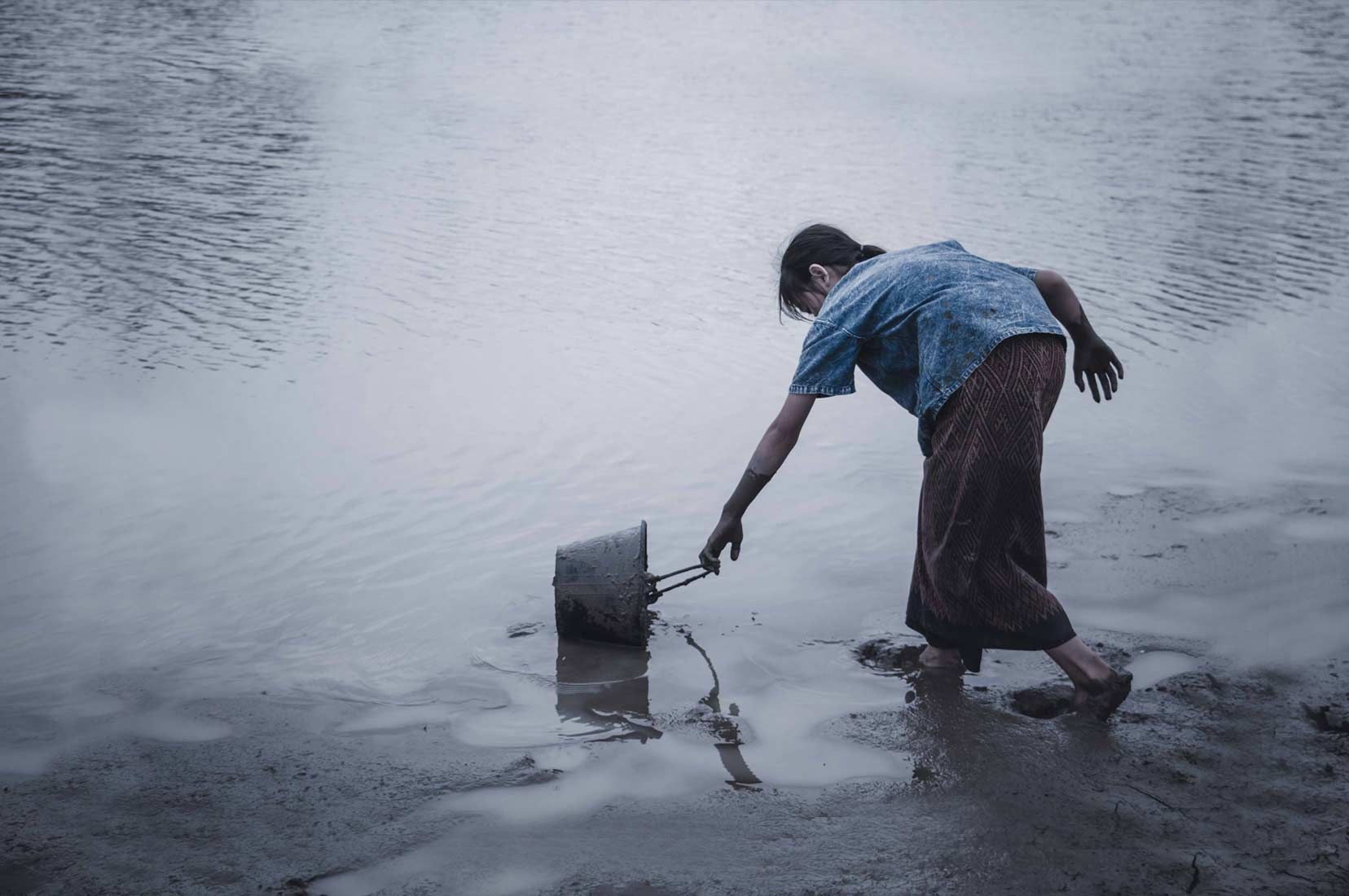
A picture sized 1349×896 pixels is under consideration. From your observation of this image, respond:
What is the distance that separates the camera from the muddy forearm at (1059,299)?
327 cm

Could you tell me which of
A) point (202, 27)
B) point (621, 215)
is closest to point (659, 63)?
point (202, 27)

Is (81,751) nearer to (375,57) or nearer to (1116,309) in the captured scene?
(1116,309)

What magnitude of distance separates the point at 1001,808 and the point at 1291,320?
290 inches

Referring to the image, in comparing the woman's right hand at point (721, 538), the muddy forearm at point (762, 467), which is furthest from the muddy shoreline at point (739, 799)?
the muddy forearm at point (762, 467)

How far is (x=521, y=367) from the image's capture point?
788 cm

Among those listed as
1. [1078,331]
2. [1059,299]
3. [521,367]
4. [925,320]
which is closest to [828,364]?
[925,320]

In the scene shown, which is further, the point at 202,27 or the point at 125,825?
the point at 202,27

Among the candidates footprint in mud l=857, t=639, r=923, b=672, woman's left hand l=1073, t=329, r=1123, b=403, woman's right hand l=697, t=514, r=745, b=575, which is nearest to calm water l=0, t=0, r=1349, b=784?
footprint in mud l=857, t=639, r=923, b=672

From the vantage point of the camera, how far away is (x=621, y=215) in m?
13.4

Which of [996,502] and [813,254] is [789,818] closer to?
[996,502]

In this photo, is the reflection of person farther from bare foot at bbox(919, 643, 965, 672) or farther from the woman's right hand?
bare foot at bbox(919, 643, 965, 672)

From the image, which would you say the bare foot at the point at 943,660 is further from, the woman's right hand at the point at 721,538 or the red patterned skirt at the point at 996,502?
the woman's right hand at the point at 721,538

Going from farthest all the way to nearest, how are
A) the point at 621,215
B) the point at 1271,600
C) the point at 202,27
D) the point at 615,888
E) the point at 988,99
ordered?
1. the point at 202,27
2. the point at 988,99
3. the point at 621,215
4. the point at 1271,600
5. the point at 615,888

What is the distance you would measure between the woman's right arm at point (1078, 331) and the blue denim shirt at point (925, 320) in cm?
14
